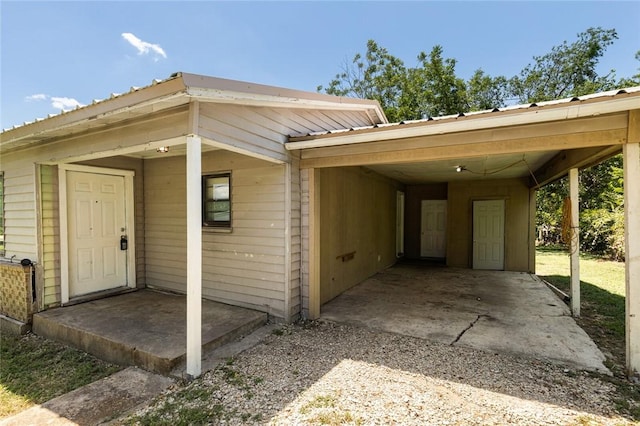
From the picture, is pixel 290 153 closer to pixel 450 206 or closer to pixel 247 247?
pixel 247 247

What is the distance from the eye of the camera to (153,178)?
563 cm

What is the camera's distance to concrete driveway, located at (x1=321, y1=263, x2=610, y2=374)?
364 centimetres

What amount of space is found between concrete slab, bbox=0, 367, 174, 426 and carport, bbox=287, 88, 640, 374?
2196mm

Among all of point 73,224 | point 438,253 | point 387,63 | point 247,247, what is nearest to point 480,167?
point 438,253

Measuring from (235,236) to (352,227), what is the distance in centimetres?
255

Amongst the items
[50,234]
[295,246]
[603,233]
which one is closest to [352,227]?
[295,246]

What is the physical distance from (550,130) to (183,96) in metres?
3.50

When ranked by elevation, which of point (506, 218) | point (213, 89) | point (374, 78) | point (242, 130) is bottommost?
point (506, 218)

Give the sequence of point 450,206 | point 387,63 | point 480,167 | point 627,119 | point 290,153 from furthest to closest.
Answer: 1. point 387,63
2. point 450,206
3. point 480,167
4. point 290,153
5. point 627,119

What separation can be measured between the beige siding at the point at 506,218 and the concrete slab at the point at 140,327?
6.77 meters

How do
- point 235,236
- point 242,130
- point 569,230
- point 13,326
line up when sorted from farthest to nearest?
point 569,230
point 235,236
point 13,326
point 242,130

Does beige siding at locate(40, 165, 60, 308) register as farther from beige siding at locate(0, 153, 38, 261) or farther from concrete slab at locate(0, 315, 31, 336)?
concrete slab at locate(0, 315, 31, 336)

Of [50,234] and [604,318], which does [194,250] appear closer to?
[50,234]

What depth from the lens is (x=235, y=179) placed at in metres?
4.75
